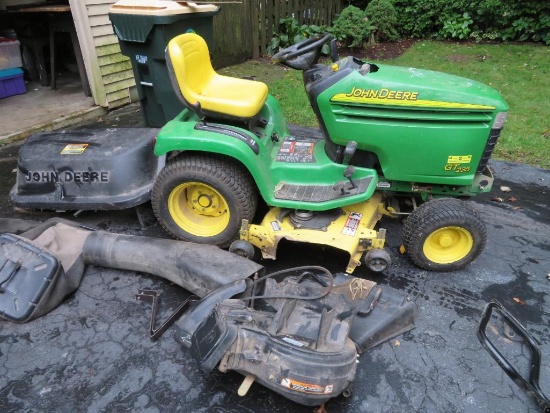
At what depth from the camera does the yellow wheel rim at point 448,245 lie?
2709 millimetres

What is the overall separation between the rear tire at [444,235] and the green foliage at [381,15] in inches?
279

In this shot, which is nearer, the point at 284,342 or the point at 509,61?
the point at 284,342

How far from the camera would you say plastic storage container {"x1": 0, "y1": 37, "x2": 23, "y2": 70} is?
5418mm

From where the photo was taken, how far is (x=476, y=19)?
9.05 m

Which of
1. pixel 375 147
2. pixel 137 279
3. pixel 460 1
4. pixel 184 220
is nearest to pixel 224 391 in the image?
pixel 137 279

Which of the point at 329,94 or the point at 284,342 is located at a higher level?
the point at 329,94

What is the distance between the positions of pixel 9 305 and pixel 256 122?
77.1 inches

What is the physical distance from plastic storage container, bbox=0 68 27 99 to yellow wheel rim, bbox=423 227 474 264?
5819mm

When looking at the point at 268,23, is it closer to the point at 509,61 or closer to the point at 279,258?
the point at 509,61

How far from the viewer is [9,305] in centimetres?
240

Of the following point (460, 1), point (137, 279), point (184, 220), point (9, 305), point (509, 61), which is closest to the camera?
point (9, 305)

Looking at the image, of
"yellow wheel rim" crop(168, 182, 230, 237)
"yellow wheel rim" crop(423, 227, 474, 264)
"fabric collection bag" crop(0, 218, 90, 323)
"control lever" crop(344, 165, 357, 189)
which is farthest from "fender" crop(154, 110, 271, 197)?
"yellow wheel rim" crop(423, 227, 474, 264)

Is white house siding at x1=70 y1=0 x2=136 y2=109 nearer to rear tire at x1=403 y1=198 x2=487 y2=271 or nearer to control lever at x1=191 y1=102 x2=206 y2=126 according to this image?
control lever at x1=191 y1=102 x2=206 y2=126

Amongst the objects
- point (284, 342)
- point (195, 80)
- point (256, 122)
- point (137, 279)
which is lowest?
point (137, 279)
